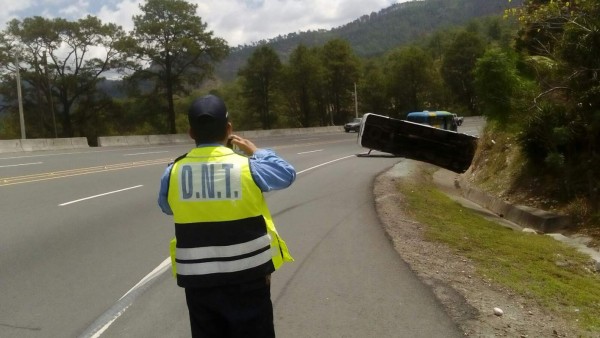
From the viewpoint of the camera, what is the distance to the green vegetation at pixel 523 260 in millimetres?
6078

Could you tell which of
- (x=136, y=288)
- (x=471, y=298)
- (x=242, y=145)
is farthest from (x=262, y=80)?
(x=242, y=145)

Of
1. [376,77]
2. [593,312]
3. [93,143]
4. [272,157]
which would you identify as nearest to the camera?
[272,157]

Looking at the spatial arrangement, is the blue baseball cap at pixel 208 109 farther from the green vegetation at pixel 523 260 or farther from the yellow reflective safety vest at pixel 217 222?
the green vegetation at pixel 523 260

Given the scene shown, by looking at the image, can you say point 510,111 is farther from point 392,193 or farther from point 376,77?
point 376,77

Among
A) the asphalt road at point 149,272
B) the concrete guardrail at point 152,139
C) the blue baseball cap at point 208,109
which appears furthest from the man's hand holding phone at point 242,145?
the concrete guardrail at point 152,139

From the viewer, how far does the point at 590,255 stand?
9.66 m

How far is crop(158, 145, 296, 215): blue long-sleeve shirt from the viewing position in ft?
9.43

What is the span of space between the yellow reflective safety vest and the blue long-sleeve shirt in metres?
0.05

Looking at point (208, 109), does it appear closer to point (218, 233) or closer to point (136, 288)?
point (218, 233)

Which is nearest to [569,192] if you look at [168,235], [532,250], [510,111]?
[510,111]

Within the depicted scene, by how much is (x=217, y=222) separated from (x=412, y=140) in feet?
58.6

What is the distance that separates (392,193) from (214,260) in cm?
1220

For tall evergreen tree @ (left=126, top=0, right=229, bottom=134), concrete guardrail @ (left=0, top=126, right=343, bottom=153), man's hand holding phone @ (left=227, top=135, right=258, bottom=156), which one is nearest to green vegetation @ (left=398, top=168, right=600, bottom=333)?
man's hand holding phone @ (left=227, top=135, right=258, bottom=156)

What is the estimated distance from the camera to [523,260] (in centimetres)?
821
